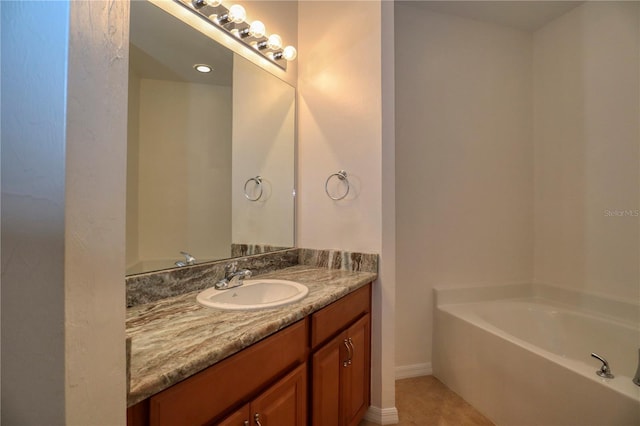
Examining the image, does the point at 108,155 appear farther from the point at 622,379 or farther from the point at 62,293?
the point at 622,379

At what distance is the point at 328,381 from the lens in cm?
114

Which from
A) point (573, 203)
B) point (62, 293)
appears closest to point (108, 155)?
point (62, 293)

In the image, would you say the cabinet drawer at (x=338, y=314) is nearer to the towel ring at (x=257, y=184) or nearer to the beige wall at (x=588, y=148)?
the towel ring at (x=257, y=184)

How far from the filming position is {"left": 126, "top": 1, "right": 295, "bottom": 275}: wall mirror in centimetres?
107

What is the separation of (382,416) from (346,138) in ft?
5.25

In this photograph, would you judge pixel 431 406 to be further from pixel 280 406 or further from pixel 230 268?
pixel 230 268

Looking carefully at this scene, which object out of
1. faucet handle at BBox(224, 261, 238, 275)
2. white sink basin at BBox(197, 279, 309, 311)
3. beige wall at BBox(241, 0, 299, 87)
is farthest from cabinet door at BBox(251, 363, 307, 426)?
beige wall at BBox(241, 0, 299, 87)

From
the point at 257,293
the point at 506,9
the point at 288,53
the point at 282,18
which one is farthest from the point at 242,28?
the point at 506,9

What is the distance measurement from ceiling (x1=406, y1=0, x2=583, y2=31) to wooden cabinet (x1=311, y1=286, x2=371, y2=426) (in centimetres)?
216

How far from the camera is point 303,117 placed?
1.84 metres

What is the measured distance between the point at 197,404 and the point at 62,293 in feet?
1.50

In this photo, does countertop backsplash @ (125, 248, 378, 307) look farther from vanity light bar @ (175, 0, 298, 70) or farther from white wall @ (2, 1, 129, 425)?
vanity light bar @ (175, 0, 298, 70)

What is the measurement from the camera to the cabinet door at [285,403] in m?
0.79

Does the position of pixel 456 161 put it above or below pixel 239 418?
above
